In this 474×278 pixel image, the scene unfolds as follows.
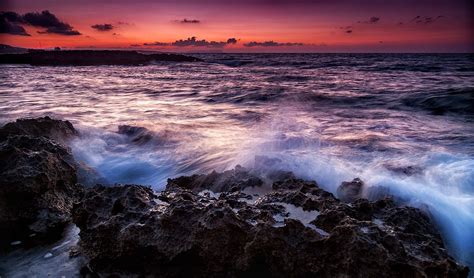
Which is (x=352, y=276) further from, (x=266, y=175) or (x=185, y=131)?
(x=185, y=131)

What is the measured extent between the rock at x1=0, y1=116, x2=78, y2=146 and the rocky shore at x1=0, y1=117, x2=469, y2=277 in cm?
196

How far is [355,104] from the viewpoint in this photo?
1306cm

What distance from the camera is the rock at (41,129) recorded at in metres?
5.62

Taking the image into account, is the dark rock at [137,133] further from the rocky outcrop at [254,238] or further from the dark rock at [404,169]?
the dark rock at [404,169]

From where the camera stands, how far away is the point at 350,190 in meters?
4.59

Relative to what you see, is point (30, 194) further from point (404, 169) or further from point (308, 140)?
point (308, 140)

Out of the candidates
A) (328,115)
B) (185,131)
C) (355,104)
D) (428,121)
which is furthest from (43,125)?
(355,104)

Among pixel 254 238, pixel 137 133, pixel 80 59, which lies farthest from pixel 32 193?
pixel 80 59

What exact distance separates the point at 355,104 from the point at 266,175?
912 centimetres

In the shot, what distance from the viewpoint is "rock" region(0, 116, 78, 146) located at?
562 cm

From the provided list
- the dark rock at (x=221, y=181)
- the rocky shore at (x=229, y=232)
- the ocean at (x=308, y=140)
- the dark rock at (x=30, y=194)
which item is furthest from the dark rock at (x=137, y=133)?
the rocky shore at (x=229, y=232)

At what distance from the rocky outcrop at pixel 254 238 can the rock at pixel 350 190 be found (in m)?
1.01

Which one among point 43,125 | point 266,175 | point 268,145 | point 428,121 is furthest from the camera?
point 428,121

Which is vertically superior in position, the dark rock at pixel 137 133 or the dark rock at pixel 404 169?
the dark rock at pixel 137 133
